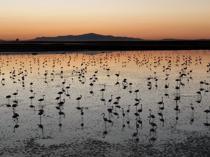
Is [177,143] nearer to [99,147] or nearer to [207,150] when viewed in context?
[207,150]

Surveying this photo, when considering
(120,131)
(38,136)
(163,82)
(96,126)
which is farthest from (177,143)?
(163,82)

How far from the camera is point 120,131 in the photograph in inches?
612

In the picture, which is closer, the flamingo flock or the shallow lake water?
the shallow lake water

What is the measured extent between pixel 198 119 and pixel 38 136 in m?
7.33

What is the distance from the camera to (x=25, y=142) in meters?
14.2

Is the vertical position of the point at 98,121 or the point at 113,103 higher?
the point at 113,103

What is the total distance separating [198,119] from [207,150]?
14.8ft

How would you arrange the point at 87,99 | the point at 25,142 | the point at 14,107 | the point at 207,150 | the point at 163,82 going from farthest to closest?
the point at 163,82, the point at 87,99, the point at 14,107, the point at 25,142, the point at 207,150

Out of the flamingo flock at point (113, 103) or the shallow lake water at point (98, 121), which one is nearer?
the shallow lake water at point (98, 121)

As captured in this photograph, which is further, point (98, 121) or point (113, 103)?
point (113, 103)

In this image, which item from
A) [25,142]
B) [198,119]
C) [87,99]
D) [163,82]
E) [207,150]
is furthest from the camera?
[163,82]

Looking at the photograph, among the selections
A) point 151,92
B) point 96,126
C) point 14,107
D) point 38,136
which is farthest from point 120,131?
point 151,92

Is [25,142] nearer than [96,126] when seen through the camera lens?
Yes

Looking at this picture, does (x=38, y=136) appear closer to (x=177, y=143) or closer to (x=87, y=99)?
(x=177, y=143)
